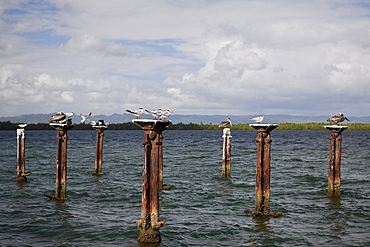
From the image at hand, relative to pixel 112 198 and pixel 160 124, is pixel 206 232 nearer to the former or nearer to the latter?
pixel 160 124

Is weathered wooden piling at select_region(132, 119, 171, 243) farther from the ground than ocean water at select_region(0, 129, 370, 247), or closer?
farther from the ground

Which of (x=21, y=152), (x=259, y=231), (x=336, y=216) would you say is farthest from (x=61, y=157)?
(x=336, y=216)

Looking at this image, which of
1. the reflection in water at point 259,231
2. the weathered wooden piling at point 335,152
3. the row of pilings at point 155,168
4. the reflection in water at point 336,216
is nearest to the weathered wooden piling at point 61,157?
the row of pilings at point 155,168

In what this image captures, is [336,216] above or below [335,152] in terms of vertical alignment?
below

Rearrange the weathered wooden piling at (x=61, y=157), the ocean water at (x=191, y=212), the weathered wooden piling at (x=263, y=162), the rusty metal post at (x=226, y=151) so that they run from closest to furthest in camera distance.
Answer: the ocean water at (x=191, y=212) → the weathered wooden piling at (x=263, y=162) → the weathered wooden piling at (x=61, y=157) → the rusty metal post at (x=226, y=151)

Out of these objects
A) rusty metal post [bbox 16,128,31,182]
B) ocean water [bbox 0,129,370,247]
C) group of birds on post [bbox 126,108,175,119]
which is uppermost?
group of birds on post [bbox 126,108,175,119]

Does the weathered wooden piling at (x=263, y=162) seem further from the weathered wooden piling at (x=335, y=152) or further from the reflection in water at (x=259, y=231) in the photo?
the weathered wooden piling at (x=335, y=152)

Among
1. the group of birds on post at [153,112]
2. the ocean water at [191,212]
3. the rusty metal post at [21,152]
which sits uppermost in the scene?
the group of birds on post at [153,112]

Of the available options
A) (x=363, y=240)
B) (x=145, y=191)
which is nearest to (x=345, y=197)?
(x=363, y=240)

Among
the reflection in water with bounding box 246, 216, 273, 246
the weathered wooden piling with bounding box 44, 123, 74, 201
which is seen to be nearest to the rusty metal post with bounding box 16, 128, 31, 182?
the weathered wooden piling with bounding box 44, 123, 74, 201

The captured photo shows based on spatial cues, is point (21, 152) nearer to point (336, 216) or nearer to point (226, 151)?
point (226, 151)

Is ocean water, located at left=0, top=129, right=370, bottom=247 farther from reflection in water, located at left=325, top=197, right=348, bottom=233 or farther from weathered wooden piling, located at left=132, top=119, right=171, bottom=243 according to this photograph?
weathered wooden piling, located at left=132, top=119, right=171, bottom=243

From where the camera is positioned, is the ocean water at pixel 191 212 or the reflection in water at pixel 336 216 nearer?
the ocean water at pixel 191 212

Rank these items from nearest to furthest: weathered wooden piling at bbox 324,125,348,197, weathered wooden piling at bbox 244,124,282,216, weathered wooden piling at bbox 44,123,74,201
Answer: weathered wooden piling at bbox 244,124,282,216 → weathered wooden piling at bbox 44,123,74,201 → weathered wooden piling at bbox 324,125,348,197
